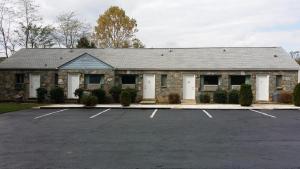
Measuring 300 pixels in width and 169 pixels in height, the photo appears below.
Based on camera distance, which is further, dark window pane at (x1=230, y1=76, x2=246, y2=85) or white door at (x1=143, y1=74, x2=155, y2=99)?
white door at (x1=143, y1=74, x2=155, y2=99)

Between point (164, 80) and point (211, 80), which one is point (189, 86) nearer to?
point (211, 80)

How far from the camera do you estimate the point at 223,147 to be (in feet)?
34.0

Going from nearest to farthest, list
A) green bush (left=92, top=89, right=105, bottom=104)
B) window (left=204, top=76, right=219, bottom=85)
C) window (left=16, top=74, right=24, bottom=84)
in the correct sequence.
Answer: green bush (left=92, top=89, right=105, bottom=104) < window (left=204, top=76, right=219, bottom=85) < window (left=16, top=74, right=24, bottom=84)

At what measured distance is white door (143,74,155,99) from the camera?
30906 millimetres

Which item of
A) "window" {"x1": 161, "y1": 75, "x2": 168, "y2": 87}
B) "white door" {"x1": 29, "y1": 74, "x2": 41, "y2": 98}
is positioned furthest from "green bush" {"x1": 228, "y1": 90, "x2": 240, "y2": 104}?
Answer: "white door" {"x1": 29, "y1": 74, "x2": 41, "y2": 98}

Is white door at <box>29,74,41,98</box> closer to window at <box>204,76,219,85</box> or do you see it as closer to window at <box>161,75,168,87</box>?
window at <box>161,75,168,87</box>

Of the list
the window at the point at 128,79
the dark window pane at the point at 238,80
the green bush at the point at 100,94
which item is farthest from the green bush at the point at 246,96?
the green bush at the point at 100,94

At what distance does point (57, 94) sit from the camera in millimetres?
30016

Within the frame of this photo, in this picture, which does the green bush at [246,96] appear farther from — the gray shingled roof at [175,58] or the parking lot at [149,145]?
the parking lot at [149,145]

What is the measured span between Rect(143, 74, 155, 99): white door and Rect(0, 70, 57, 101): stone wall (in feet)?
24.9

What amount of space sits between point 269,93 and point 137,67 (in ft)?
35.1

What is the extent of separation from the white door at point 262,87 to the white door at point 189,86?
5.04 meters

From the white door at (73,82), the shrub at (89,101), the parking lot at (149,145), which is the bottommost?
the parking lot at (149,145)

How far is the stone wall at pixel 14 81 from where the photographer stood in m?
31.7
